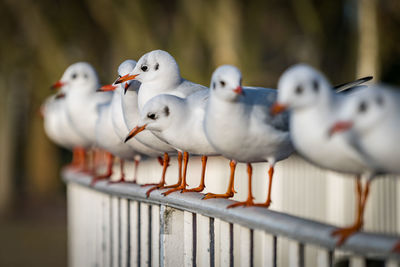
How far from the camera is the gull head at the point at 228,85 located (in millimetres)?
A: 3129

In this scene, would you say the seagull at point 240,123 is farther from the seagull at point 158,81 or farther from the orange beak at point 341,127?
the seagull at point 158,81

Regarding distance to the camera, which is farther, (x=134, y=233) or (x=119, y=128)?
(x=119, y=128)

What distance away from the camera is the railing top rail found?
2.25 m

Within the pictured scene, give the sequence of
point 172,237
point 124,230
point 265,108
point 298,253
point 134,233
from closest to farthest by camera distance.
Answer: point 298,253, point 265,108, point 172,237, point 134,233, point 124,230

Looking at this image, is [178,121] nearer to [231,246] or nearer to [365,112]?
[231,246]

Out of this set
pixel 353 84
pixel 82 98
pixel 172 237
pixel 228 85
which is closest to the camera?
pixel 228 85

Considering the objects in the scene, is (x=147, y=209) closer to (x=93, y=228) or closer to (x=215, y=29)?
(x=93, y=228)

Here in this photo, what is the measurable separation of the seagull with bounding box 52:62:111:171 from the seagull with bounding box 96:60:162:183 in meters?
0.98

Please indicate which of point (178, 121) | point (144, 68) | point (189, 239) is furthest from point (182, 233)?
point (144, 68)

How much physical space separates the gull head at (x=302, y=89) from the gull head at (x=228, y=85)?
60cm

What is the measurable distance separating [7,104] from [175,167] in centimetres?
971

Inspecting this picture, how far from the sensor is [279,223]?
2703 mm

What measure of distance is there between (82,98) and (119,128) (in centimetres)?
181

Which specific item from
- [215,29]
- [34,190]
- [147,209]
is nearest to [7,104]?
[34,190]
